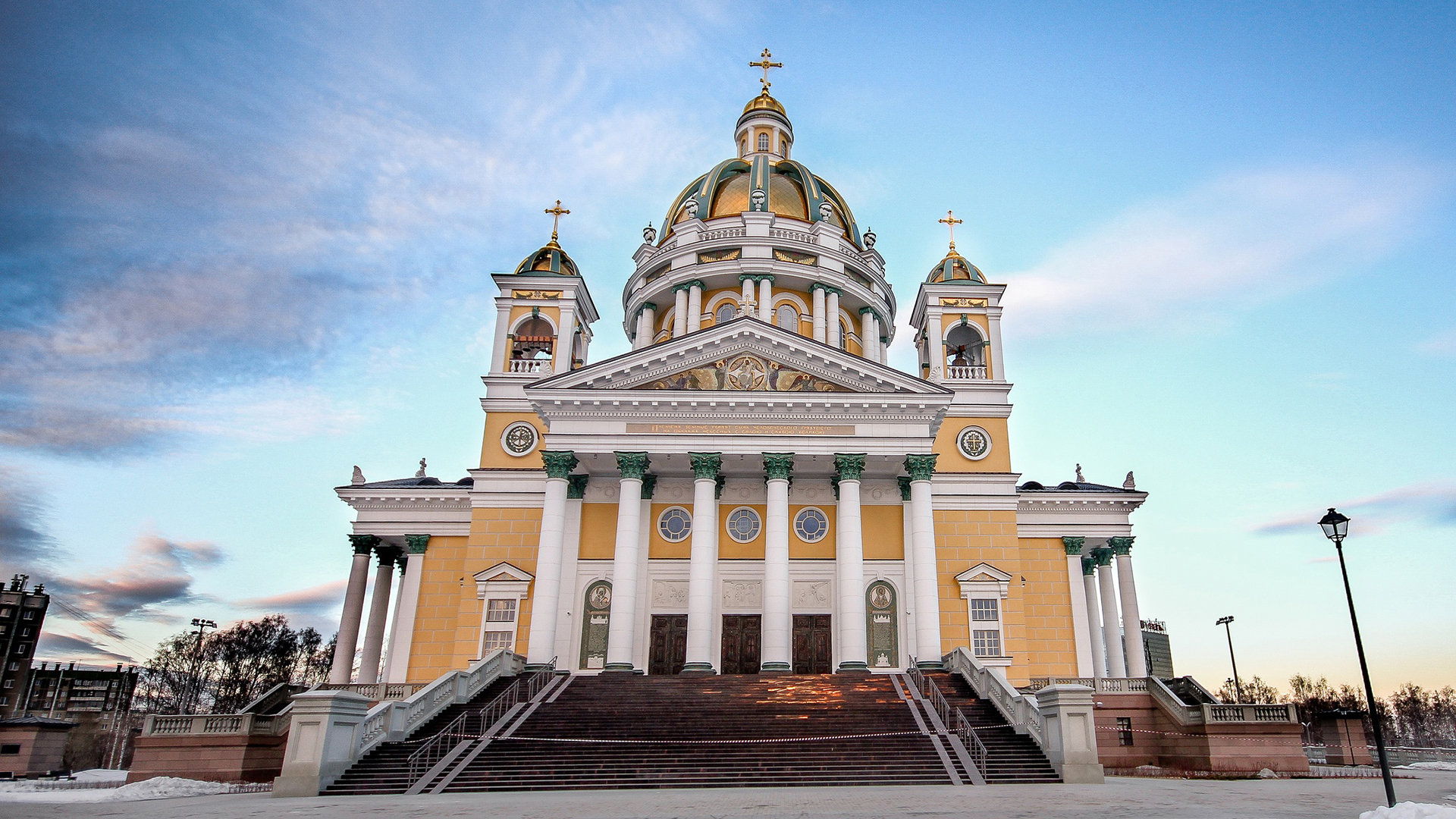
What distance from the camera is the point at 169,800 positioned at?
16.4m

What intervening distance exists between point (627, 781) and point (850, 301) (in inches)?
1226

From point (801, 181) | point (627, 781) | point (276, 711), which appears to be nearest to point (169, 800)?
point (627, 781)

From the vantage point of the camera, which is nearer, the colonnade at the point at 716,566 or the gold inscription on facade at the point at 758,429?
the colonnade at the point at 716,566

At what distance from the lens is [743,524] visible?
103 feet

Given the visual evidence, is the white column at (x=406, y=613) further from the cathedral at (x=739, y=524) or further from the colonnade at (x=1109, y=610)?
the colonnade at (x=1109, y=610)

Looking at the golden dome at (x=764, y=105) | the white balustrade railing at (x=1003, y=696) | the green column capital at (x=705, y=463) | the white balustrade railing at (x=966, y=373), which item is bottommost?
the white balustrade railing at (x=1003, y=696)

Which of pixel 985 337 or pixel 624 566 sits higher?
pixel 985 337

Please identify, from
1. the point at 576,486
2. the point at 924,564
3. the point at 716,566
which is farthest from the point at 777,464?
the point at 576,486

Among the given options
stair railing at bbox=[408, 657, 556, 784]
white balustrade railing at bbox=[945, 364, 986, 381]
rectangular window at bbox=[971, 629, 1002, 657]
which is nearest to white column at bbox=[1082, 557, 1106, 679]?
rectangular window at bbox=[971, 629, 1002, 657]

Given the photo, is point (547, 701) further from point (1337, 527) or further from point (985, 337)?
point (985, 337)

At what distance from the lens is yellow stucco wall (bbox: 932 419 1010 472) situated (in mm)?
35406

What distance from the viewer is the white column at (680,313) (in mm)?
42000

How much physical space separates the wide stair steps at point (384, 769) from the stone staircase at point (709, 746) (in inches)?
1.1

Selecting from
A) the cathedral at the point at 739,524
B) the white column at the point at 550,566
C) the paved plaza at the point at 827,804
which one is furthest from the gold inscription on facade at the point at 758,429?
the paved plaza at the point at 827,804
